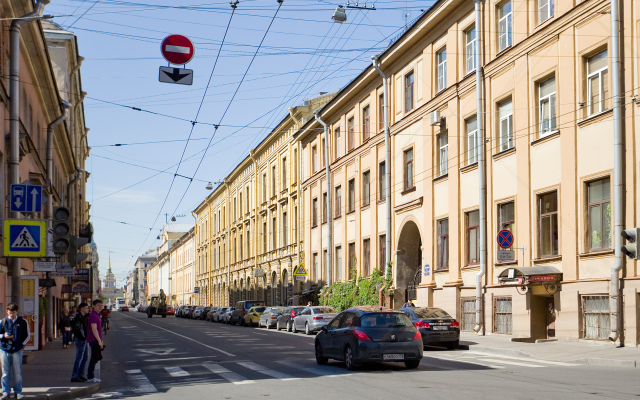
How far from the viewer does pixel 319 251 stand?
165 ft

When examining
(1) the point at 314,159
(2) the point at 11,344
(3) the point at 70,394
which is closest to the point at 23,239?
(2) the point at 11,344

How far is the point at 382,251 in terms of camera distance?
4034cm

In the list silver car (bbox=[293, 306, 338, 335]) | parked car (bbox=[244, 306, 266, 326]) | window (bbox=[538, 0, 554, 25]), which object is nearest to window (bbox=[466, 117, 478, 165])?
window (bbox=[538, 0, 554, 25])

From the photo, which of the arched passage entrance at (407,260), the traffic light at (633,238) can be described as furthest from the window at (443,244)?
the traffic light at (633,238)

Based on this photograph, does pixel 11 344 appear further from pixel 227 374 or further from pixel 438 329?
pixel 438 329

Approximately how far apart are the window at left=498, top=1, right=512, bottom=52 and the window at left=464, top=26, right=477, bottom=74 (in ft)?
4.99

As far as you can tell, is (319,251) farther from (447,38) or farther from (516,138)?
(516,138)

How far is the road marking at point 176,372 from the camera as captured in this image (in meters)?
17.6

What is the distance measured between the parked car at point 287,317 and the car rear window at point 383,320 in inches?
892

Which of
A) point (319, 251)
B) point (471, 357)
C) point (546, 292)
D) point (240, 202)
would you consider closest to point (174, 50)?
point (471, 357)

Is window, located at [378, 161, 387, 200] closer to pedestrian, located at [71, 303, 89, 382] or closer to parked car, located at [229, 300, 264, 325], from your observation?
parked car, located at [229, 300, 264, 325]

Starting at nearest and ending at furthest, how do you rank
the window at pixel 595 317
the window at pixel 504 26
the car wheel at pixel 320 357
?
1. the car wheel at pixel 320 357
2. the window at pixel 595 317
3. the window at pixel 504 26

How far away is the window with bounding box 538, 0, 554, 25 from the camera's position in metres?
26.3

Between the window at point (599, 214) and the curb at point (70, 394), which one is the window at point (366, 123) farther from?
the curb at point (70, 394)
